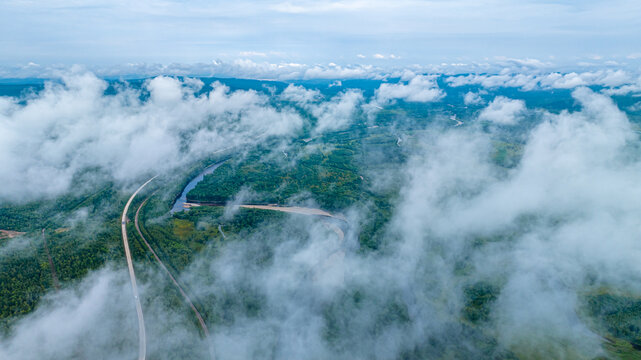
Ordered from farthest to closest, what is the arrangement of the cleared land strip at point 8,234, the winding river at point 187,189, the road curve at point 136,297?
1. the winding river at point 187,189
2. the cleared land strip at point 8,234
3. the road curve at point 136,297

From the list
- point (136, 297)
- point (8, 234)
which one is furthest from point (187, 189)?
point (136, 297)

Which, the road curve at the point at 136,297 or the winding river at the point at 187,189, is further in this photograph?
the winding river at the point at 187,189

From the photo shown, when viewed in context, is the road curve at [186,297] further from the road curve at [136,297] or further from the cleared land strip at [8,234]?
the cleared land strip at [8,234]

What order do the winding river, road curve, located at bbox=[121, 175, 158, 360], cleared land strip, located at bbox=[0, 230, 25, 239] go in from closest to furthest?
1. road curve, located at bbox=[121, 175, 158, 360]
2. cleared land strip, located at bbox=[0, 230, 25, 239]
3. the winding river

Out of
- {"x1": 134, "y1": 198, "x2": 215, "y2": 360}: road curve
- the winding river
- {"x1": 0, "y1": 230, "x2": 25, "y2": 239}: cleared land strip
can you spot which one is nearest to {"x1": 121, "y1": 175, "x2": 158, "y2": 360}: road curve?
{"x1": 134, "y1": 198, "x2": 215, "y2": 360}: road curve

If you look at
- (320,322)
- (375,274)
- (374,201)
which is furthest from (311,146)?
(320,322)

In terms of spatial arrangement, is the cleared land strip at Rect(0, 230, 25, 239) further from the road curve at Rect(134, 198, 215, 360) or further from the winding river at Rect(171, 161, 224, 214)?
the winding river at Rect(171, 161, 224, 214)

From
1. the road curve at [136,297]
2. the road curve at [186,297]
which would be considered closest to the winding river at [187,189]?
the road curve at [136,297]

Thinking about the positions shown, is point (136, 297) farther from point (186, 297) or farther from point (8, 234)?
point (8, 234)

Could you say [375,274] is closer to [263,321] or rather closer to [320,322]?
[320,322]

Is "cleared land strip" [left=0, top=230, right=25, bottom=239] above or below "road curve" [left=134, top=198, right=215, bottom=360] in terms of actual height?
above

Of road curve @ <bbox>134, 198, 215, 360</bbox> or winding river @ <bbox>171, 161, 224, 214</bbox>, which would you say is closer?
road curve @ <bbox>134, 198, 215, 360</bbox>
